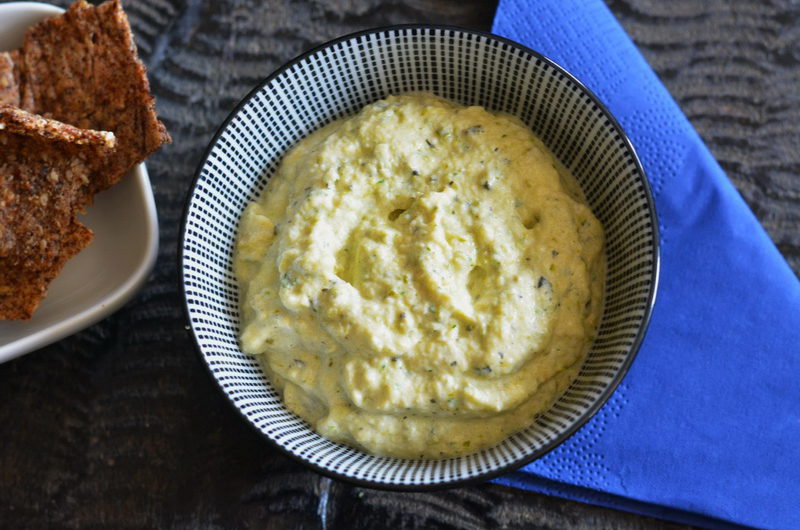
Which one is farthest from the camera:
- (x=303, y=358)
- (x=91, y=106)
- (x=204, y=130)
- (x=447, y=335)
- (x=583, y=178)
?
(x=204, y=130)

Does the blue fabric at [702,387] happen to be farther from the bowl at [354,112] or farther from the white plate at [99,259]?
the white plate at [99,259]

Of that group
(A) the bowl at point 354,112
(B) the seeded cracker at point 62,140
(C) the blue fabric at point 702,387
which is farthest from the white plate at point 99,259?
(C) the blue fabric at point 702,387

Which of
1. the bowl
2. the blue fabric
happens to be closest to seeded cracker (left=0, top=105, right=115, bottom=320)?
the bowl

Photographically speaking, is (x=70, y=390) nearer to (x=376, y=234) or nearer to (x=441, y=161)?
(x=376, y=234)

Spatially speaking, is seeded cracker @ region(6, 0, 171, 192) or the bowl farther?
seeded cracker @ region(6, 0, 171, 192)

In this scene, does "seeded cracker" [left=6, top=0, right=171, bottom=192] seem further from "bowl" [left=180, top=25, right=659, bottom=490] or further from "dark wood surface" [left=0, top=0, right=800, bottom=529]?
"bowl" [left=180, top=25, right=659, bottom=490]

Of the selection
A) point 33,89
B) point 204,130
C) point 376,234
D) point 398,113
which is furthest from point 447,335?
point 33,89

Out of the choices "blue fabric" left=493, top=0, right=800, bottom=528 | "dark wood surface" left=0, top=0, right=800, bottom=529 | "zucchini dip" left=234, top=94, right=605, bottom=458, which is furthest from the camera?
"dark wood surface" left=0, top=0, right=800, bottom=529

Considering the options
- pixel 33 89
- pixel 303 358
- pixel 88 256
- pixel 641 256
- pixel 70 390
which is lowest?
pixel 70 390
